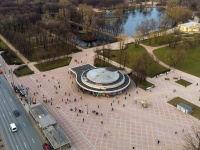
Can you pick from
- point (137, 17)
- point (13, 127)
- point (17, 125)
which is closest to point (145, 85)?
point (17, 125)

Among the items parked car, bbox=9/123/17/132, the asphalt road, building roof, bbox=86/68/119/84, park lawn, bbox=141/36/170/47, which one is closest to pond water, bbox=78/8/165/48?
park lawn, bbox=141/36/170/47

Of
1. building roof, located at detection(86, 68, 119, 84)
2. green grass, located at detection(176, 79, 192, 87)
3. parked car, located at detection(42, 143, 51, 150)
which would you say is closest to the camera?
parked car, located at detection(42, 143, 51, 150)

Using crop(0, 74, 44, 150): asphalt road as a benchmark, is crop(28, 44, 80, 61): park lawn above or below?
above

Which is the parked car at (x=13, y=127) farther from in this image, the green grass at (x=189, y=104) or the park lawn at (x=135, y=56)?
the park lawn at (x=135, y=56)

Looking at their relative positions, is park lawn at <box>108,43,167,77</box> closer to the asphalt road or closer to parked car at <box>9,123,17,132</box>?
the asphalt road

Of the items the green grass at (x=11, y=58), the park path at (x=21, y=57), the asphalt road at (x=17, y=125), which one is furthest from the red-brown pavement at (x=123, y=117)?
the green grass at (x=11, y=58)

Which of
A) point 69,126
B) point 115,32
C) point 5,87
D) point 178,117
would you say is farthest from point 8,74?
point 115,32

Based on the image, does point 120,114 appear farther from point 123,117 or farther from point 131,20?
point 131,20
